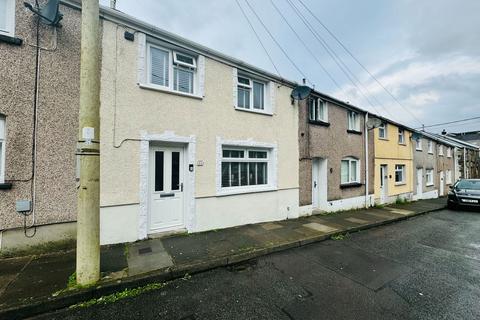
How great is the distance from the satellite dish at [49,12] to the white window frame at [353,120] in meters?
11.7

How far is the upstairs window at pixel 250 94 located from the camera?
745cm

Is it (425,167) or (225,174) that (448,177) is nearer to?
(425,167)

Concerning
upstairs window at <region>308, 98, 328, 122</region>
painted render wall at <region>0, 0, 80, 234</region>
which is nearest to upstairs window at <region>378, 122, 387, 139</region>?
upstairs window at <region>308, 98, 328, 122</region>

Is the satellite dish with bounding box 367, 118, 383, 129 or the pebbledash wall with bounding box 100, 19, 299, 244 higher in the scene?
the satellite dish with bounding box 367, 118, 383, 129

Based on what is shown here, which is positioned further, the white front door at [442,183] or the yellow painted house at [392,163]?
the white front door at [442,183]

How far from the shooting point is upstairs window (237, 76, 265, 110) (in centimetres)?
745

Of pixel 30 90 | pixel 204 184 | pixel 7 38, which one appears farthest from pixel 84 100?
pixel 204 184

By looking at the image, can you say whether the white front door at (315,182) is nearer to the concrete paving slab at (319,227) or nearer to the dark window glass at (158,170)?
the concrete paving slab at (319,227)

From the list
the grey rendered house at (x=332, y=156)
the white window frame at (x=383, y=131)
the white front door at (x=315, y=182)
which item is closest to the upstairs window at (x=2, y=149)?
the grey rendered house at (x=332, y=156)

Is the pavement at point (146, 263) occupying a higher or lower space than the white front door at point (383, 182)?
lower

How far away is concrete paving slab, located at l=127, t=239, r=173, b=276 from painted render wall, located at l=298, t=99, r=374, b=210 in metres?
5.74

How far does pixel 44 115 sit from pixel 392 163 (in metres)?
16.4

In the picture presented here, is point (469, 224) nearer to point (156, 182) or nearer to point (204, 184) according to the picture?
point (204, 184)

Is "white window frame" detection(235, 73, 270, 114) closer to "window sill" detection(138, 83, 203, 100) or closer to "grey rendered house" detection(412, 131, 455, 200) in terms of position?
"window sill" detection(138, 83, 203, 100)
